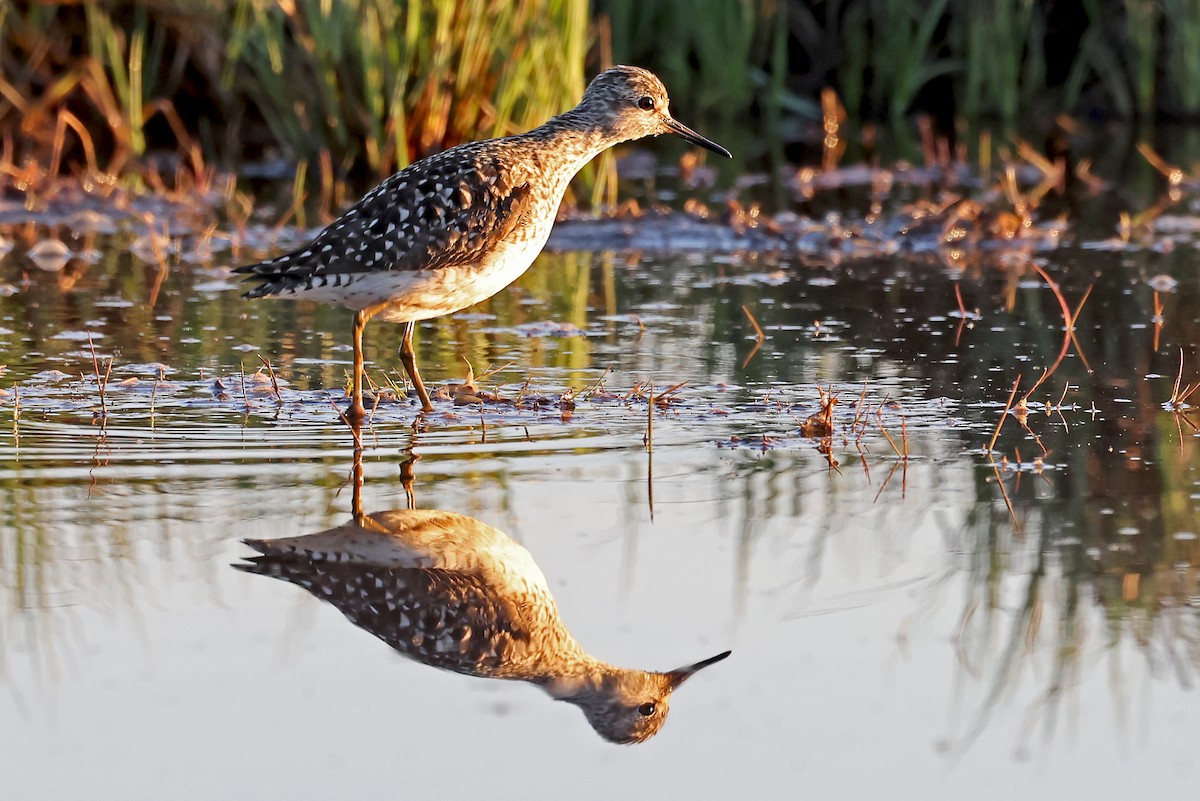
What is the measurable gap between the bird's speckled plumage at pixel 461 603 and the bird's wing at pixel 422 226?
167cm

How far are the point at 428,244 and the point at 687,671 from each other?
292 cm

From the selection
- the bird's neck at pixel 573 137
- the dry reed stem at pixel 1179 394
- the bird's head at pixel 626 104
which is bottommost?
the dry reed stem at pixel 1179 394

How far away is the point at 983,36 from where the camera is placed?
45.8 ft

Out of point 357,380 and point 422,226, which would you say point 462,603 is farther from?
point 422,226

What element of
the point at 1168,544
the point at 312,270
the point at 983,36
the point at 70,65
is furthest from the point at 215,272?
the point at 983,36

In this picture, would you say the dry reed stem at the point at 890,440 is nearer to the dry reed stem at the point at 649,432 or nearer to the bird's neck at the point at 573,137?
the dry reed stem at the point at 649,432

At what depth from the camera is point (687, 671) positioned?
4000 mm

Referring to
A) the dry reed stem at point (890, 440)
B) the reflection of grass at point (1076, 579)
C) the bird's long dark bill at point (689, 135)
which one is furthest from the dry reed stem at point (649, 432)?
the bird's long dark bill at point (689, 135)

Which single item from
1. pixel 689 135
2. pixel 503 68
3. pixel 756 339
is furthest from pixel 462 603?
pixel 503 68

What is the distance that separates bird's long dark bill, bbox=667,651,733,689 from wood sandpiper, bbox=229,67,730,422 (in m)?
2.57

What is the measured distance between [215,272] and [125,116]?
3432 mm

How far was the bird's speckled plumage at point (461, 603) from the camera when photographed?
155 inches

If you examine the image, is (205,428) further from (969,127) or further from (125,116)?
(969,127)

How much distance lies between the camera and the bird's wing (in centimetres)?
657
